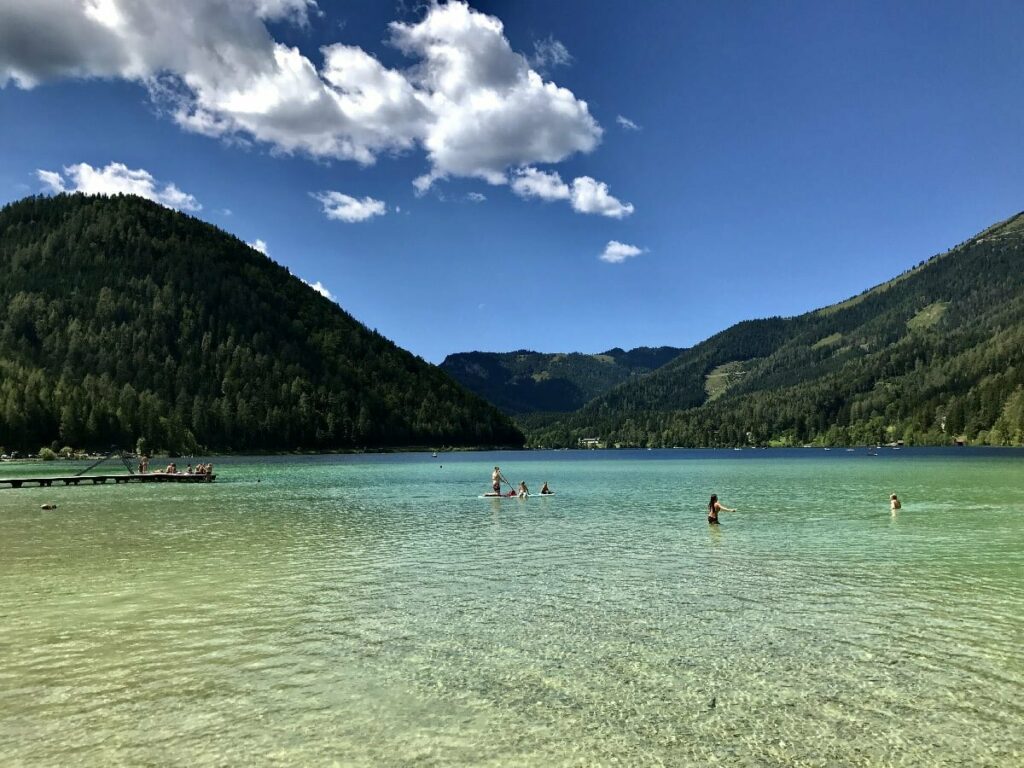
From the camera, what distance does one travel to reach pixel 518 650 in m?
18.6

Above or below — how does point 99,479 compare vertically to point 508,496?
above

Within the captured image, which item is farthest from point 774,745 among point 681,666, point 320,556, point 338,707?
point 320,556

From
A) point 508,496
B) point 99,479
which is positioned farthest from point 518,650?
point 99,479

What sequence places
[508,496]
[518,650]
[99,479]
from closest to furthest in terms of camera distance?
1. [518,650]
2. [508,496]
3. [99,479]

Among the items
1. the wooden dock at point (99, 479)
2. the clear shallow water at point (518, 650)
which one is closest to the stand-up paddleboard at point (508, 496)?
the clear shallow water at point (518, 650)

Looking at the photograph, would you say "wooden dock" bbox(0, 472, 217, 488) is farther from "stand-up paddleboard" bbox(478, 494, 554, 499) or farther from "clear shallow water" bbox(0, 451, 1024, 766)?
"clear shallow water" bbox(0, 451, 1024, 766)

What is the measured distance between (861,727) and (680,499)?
193 feet

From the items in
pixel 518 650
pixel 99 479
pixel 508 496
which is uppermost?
pixel 99 479

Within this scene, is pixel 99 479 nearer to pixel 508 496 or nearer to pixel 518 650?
pixel 508 496

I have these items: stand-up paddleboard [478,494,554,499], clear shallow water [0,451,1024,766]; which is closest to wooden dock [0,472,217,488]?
stand-up paddleboard [478,494,554,499]

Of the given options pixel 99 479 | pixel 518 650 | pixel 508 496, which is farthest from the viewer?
pixel 99 479

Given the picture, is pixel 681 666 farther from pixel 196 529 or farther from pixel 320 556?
pixel 196 529

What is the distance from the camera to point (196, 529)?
4778 cm

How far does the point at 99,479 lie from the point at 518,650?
10332 centimetres
